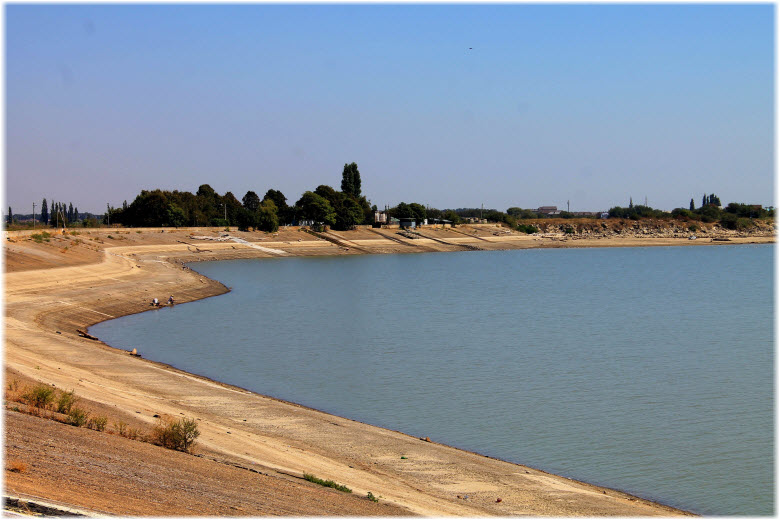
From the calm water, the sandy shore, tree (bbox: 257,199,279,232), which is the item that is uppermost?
tree (bbox: 257,199,279,232)

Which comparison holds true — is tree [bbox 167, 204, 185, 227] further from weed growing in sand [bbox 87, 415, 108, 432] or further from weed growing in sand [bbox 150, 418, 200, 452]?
weed growing in sand [bbox 150, 418, 200, 452]

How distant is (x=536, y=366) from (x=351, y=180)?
5190 inches

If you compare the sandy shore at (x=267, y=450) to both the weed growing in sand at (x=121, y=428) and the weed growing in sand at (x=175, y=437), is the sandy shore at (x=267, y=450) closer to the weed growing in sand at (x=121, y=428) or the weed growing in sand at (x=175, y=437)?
the weed growing in sand at (x=175, y=437)

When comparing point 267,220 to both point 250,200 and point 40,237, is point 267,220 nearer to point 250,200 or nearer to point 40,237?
point 250,200

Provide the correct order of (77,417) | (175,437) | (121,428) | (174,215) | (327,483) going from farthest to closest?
(174,215), (121,428), (77,417), (175,437), (327,483)

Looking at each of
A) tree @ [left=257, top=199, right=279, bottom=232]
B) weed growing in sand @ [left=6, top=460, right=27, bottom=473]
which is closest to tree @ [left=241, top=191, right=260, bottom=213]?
tree @ [left=257, top=199, right=279, bottom=232]

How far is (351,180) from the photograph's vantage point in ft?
534

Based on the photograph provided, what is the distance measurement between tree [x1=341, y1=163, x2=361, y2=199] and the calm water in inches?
3506

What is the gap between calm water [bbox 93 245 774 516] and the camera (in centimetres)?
2055

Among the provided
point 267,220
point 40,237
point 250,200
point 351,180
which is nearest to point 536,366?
point 40,237

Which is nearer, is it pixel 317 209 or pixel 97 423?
pixel 97 423

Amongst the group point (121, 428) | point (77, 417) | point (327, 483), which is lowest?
point (327, 483)

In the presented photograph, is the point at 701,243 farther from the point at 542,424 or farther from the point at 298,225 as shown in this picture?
the point at 542,424

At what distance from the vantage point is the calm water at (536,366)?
2055 cm
